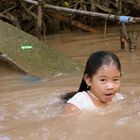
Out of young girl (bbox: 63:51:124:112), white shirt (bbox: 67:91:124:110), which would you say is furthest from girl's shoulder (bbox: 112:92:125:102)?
white shirt (bbox: 67:91:124:110)

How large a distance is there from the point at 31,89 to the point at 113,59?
1.58m

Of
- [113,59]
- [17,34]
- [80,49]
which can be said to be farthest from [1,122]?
[80,49]

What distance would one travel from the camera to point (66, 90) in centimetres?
523

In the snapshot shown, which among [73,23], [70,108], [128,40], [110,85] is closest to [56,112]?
[70,108]

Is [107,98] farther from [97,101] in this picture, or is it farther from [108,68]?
[108,68]

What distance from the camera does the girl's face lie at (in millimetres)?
4043

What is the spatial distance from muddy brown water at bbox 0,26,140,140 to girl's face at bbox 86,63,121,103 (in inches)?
7.0

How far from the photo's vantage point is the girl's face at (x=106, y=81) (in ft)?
13.3

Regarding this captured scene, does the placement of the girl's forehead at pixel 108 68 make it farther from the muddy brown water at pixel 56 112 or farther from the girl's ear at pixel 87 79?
the muddy brown water at pixel 56 112

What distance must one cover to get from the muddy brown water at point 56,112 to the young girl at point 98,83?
0.10 metres

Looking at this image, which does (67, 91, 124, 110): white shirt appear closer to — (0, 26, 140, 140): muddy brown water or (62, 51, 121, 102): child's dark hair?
(0, 26, 140, 140): muddy brown water

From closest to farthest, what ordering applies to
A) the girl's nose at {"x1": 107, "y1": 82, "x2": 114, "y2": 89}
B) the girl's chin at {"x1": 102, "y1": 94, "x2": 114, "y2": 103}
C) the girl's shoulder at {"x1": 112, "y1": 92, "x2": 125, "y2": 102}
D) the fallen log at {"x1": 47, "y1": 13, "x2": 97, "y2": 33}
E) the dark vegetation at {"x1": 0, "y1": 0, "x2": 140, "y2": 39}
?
1. the girl's nose at {"x1": 107, "y1": 82, "x2": 114, "y2": 89}
2. the girl's chin at {"x1": 102, "y1": 94, "x2": 114, "y2": 103}
3. the girl's shoulder at {"x1": 112, "y1": 92, "x2": 125, "y2": 102}
4. the dark vegetation at {"x1": 0, "y1": 0, "x2": 140, "y2": 39}
5. the fallen log at {"x1": 47, "y1": 13, "x2": 97, "y2": 33}

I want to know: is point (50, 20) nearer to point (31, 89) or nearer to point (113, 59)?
point (31, 89)

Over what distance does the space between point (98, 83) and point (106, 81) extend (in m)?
0.07
